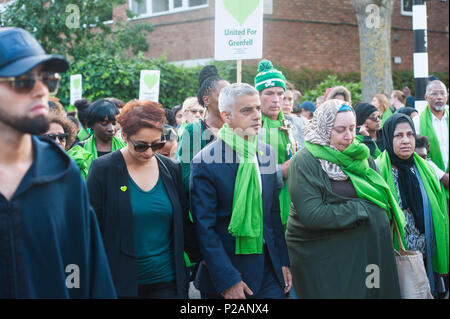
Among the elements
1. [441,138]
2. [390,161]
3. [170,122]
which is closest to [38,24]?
[170,122]

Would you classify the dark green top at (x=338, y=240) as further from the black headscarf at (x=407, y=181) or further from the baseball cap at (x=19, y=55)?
the baseball cap at (x=19, y=55)

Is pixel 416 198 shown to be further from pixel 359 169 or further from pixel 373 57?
pixel 373 57

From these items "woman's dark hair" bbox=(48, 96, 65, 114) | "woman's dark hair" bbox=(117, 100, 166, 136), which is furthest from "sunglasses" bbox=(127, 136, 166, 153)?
"woman's dark hair" bbox=(48, 96, 65, 114)

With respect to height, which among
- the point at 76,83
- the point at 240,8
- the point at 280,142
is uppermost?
the point at 240,8

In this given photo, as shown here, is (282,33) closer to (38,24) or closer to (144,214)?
(38,24)

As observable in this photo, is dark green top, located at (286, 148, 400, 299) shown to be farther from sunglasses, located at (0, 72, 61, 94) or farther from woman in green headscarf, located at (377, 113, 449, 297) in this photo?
sunglasses, located at (0, 72, 61, 94)

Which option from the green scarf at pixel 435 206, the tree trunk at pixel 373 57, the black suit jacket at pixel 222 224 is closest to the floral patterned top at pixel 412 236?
the green scarf at pixel 435 206

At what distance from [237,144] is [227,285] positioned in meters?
0.98

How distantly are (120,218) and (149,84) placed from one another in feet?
25.8

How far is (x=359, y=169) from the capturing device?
4.74 meters

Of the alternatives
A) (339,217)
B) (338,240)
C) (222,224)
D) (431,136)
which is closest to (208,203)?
(222,224)

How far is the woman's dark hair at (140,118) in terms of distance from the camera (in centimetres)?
405

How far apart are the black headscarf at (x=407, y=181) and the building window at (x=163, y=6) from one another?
571 inches

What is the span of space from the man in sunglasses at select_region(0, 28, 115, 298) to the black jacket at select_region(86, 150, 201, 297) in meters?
1.20
